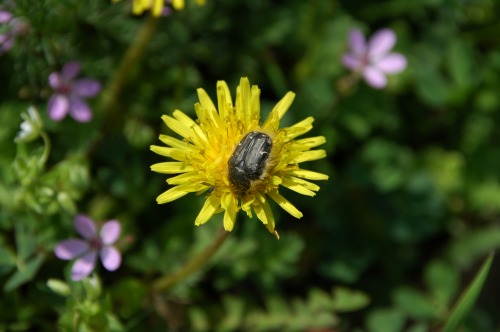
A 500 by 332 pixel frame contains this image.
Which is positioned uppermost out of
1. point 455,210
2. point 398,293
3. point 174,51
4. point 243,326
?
point 174,51

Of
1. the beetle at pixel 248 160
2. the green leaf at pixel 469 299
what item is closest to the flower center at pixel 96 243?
the beetle at pixel 248 160

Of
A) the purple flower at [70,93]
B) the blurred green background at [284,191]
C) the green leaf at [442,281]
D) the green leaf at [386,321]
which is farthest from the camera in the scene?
the green leaf at [442,281]

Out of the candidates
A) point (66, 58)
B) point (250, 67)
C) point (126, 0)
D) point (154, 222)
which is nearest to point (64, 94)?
point (66, 58)

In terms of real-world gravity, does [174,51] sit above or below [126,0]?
below

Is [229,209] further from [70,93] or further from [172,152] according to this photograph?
[70,93]

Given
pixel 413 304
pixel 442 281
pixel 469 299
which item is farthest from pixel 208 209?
pixel 442 281

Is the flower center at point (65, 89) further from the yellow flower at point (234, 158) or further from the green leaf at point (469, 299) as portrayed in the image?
the green leaf at point (469, 299)

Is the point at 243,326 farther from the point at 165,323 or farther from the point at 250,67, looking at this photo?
the point at 250,67

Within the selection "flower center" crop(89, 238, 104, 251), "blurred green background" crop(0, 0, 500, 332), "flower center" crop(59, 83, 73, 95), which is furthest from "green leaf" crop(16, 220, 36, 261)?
"flower center" crop(59, 83, 73, 95)
